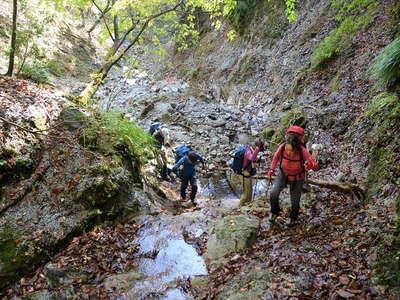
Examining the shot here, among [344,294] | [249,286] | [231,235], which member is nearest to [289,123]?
[231,235]

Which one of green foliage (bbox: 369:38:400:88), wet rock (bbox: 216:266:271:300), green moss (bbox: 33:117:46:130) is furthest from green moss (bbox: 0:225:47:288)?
green foliage (bbox: 369:38:400:88)

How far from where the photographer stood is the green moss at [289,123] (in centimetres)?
977

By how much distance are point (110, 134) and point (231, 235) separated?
3.67 m

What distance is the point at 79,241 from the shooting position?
471 cm

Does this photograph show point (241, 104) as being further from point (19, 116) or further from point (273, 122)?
point (19, 116)

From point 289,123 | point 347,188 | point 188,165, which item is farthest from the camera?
point 289,123

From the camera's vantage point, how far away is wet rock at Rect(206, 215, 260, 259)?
4691 millimetres

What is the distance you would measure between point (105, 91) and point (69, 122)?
14.6 m

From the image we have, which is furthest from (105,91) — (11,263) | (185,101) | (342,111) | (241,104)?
(11,263)

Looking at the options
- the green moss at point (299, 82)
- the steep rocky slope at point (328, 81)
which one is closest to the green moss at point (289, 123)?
the steep rocky slope at point (328, 81)

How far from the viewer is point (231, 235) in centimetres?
489

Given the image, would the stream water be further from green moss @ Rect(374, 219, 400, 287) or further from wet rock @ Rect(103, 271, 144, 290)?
green moss @ Rect(374, 219, 400, 287)

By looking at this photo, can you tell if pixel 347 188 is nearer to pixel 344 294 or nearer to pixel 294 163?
pixel 294 163

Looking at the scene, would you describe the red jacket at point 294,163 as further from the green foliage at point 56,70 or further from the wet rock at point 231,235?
the green foliage at point 56,70
